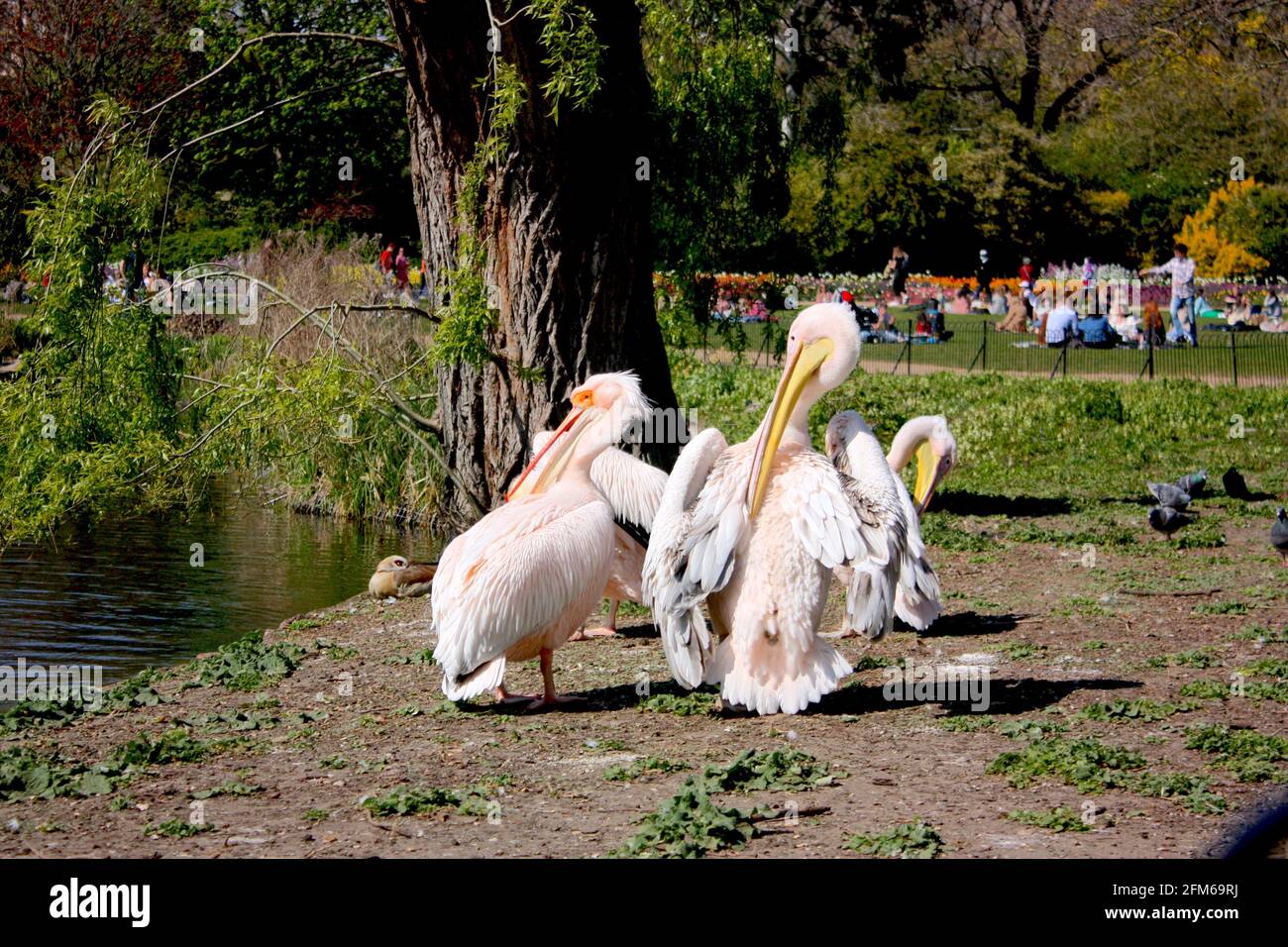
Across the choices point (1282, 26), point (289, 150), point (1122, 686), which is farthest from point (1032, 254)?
point (1122, 686)

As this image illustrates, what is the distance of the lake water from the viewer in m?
10.5

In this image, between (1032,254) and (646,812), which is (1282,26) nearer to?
(646,812)

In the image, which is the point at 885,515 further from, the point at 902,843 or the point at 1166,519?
the point at 1166,519

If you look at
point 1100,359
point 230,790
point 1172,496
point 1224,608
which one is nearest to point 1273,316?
point 1100,359

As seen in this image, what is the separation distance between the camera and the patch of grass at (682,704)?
7037mm

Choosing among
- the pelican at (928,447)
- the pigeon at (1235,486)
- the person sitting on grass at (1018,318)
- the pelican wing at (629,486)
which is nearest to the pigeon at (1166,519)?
the pigeon at (1235,486)

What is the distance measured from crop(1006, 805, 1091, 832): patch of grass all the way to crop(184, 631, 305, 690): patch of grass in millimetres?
4272

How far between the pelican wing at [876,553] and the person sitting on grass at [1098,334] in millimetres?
20829

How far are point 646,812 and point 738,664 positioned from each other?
1354mm

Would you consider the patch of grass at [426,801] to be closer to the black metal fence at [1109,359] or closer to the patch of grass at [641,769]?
the patch of grass at [641,769]

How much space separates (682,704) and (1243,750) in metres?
2.49

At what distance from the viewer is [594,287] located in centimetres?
1005

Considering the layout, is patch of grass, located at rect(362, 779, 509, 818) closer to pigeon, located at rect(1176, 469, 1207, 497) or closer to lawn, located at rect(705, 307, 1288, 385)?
pigeon, located at rect(1176, 469, 1207, 497)

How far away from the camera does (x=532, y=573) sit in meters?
6.85
